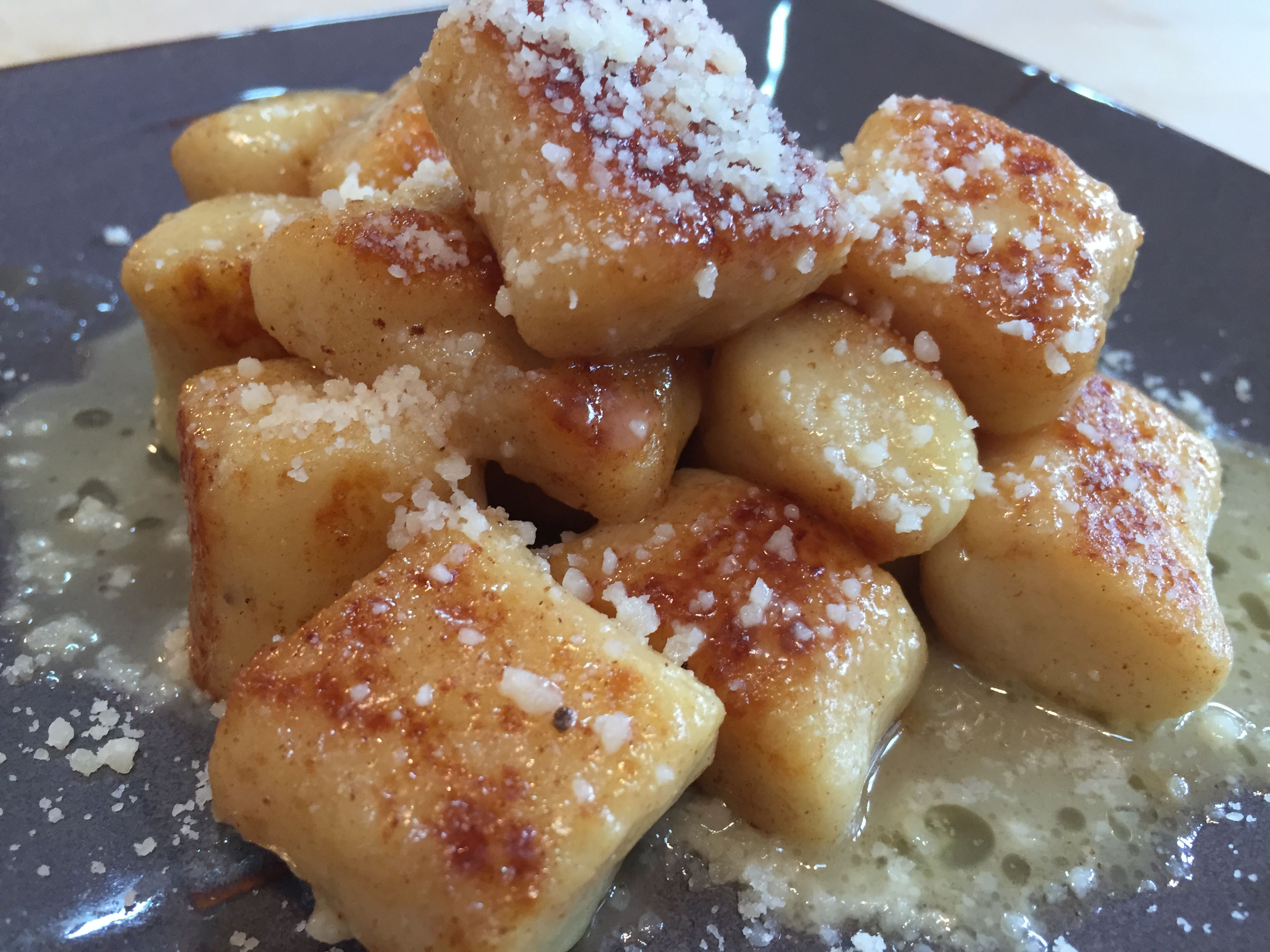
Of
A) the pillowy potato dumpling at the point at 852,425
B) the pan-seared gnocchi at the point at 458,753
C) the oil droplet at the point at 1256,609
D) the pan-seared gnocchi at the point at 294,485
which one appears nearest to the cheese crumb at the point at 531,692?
the pan-seared gnocchi at the point at 458,753

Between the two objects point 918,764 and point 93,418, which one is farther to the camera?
point 93,418

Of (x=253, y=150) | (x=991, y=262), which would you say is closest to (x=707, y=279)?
(x=991, y=262)

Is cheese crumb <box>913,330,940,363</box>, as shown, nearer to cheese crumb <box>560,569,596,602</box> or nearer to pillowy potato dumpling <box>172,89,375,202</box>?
cheese crumb <box>560,569,596,602</box>

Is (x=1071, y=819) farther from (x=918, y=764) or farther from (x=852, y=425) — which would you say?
(x=852, y=425)

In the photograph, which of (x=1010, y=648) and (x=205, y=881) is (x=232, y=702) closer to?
(x=205, y=881)

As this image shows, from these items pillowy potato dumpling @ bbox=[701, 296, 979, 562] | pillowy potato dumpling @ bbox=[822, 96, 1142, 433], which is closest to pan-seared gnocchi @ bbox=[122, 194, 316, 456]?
pillowy potato dumpling @ bbox=[701, 296, 979, 562]

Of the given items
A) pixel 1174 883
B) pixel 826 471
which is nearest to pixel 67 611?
pixel 826 471

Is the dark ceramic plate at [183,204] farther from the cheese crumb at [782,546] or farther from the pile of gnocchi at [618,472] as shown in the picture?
the cheese crumb at [782,546]
